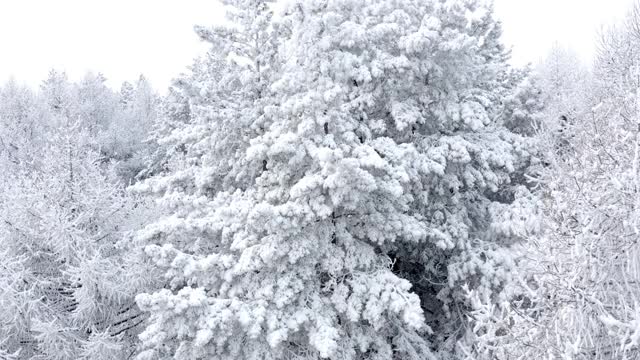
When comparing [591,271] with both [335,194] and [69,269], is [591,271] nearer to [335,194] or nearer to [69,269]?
[335,194]

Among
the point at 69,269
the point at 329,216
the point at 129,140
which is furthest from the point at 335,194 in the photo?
the point at 129,140

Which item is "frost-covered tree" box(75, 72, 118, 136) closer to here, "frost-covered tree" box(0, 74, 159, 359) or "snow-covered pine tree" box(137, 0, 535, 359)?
"frost-covered tree" box(0, 74, 159, 359)

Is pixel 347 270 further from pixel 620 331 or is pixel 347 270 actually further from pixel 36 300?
pixel 36 300

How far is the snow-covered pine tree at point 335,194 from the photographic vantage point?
937 cm

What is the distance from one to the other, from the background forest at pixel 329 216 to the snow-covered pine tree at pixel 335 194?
0.05 metres

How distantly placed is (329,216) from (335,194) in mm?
1087

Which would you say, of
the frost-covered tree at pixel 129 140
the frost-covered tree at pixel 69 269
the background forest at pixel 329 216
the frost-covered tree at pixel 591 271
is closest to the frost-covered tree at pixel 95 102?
the frost-covered tree at pixel 129 140

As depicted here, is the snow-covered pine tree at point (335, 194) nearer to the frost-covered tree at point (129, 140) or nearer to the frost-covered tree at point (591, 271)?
the frost-covered tree at point (591, 271)

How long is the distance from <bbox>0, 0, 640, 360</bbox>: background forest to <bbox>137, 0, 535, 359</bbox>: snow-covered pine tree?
5cm

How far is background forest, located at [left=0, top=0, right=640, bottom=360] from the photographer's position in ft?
28.0

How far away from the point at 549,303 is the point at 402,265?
7.11 metres

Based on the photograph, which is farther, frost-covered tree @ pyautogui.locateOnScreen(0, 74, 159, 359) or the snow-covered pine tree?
frost-covered tree @ pyautogui.locateOnScreen(0, 74, 159, 359)

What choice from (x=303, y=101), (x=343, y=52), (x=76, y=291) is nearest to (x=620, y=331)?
(x=303, y=101)

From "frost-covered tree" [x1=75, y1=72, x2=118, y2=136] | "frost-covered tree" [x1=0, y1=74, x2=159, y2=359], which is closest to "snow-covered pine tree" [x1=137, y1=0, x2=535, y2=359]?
"frost-covered tree" [x1=0, y1=74, x2=159, y2=359]
